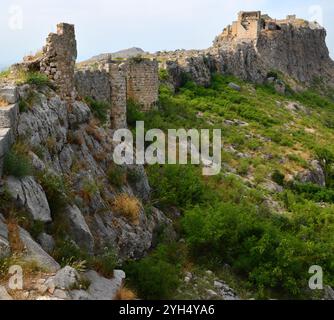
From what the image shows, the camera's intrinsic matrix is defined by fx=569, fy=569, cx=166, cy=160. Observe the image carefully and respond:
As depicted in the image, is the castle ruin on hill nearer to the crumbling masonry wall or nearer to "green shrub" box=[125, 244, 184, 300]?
the crumbling masonry wall

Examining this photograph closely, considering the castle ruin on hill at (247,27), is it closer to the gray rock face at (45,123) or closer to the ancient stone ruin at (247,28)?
the ancient stone ruin at (247,28)

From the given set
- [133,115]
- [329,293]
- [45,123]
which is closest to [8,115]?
[45,123]

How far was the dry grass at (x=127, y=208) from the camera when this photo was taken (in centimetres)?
1174

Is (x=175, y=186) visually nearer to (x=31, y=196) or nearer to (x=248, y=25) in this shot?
(x=31, y=196)

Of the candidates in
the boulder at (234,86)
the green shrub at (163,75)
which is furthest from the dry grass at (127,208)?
the boulder at (234,86)

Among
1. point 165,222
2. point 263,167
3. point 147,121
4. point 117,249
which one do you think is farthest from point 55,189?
point 263,167

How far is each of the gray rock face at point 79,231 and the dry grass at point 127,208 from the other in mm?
2137

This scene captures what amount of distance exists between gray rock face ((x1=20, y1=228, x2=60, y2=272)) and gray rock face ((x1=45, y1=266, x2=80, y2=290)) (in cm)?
19

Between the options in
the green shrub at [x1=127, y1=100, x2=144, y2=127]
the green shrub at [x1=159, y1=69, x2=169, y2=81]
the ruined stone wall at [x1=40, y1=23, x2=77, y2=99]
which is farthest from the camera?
the green shrub at [x1=159, y1=69, x2=169, y2=81]

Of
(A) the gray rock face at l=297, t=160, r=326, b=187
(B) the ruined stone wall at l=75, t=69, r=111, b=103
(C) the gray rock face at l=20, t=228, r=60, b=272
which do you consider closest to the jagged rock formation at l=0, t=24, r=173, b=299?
(C) the gray rock face at l=20, t=228, r=60, b=272

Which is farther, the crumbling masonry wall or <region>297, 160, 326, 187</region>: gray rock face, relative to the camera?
<region>297, 160, 326, 187</region>: gray rock face

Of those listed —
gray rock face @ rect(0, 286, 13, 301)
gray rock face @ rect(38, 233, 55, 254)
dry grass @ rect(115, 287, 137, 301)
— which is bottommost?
dry grass @ rect(115, 287, 137, 301)

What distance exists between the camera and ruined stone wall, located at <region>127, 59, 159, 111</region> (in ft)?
70.8
